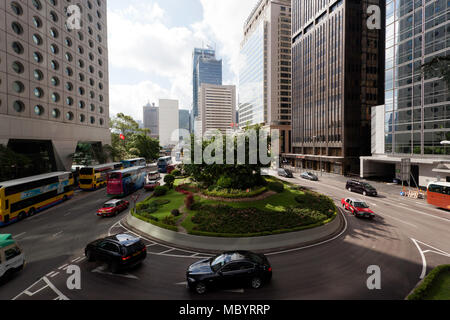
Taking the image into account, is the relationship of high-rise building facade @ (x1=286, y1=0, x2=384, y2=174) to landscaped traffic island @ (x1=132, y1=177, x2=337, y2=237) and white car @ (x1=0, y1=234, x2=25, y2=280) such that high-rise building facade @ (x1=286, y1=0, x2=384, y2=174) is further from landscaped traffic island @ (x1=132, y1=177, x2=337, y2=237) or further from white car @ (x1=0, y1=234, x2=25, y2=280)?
white car @ (x1=0, y1=234, x2=25, y2=280)

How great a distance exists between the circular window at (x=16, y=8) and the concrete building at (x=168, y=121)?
80309 mm

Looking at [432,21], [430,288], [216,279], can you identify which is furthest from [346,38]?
[216,279]

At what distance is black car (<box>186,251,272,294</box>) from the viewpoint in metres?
9.17

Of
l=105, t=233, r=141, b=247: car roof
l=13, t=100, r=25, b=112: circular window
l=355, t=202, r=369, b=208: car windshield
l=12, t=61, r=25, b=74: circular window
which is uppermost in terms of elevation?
l=12, t=61, r=25, b=74: circular window

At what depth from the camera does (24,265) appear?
11398 millimetres

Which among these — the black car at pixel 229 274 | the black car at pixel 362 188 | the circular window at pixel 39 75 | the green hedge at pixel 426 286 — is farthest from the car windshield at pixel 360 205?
the circular window at pixel 39 75

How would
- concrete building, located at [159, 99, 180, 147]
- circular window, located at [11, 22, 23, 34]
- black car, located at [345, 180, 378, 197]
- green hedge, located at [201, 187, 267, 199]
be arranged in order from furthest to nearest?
concrete building, located at [159, 99, 180, 147], circular window, located at [11, 22, 23, 34], black car, located at [345, 180, 378, 197], green hedge, located at [201, 187, 267, 199]

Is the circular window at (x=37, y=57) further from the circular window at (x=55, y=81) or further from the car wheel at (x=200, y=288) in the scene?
the car wheel at (x=200, y=288)

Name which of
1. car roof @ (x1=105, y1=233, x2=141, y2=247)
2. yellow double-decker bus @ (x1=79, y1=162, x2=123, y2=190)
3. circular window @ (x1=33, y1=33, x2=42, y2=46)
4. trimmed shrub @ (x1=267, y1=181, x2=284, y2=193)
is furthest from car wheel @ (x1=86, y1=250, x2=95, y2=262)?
circular window @ (x1=33, y1=33, x2=42, y2=46)

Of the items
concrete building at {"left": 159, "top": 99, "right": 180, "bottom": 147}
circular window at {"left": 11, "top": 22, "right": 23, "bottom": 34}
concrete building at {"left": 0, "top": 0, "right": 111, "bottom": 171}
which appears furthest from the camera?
concrete building at {"left": 159, "top": 99, "right": 180, "bottom": 147}

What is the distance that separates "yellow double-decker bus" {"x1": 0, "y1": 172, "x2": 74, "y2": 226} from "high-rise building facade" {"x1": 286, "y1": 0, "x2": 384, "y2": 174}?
53.0 meters

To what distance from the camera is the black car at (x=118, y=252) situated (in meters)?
10.7

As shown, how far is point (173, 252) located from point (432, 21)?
49496 millimetres
